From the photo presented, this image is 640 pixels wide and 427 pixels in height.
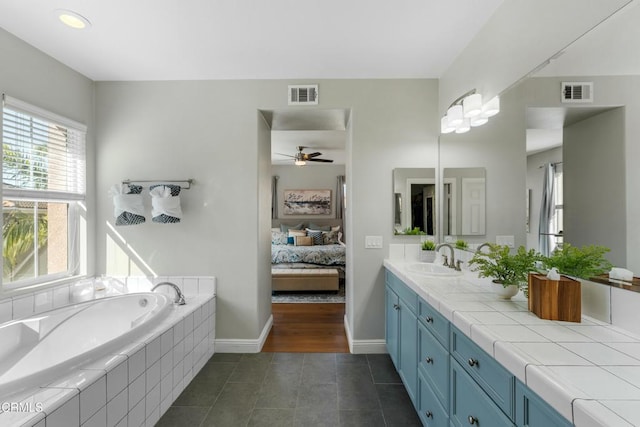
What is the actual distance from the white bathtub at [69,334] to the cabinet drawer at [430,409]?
175 cm

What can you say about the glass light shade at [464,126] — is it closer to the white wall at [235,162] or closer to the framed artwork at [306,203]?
the white wall at [235,162]

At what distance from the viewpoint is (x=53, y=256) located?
2.35m

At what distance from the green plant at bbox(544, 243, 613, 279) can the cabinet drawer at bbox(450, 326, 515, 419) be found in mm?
541

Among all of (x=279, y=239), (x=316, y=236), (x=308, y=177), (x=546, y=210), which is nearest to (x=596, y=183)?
(x=546, y=210)

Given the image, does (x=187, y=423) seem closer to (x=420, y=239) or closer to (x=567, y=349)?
(x=567, y=349)

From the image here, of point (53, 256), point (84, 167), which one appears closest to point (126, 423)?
point (53, 256)

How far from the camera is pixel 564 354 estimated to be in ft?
2.85

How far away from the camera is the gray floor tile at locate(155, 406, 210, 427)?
173 cm

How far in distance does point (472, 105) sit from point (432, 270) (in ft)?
4.16

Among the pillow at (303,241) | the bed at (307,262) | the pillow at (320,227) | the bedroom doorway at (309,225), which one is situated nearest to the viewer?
the bedroom doorway at (309,225)

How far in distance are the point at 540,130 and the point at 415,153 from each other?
1.25 m

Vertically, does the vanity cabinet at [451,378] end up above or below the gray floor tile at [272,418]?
above

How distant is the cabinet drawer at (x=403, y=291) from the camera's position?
1.80m

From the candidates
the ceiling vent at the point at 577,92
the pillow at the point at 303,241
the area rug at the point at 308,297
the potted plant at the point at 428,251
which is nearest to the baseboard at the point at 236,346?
the area rug at the point at 308,297
